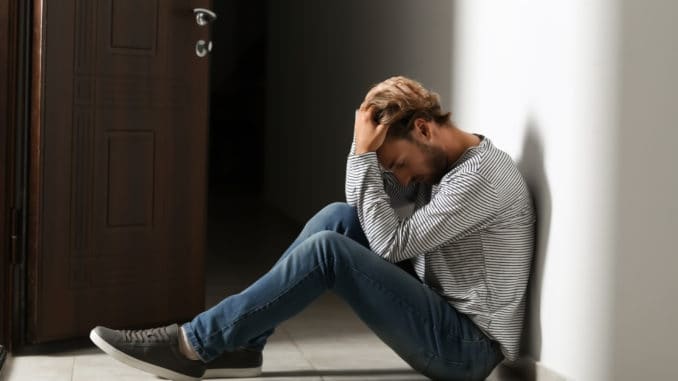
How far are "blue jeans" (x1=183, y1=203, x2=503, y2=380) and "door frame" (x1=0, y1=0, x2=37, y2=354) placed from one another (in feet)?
2.26

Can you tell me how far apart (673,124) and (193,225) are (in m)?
1.57

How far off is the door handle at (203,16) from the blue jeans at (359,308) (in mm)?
980

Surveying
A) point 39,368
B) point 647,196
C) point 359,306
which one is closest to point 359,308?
point 359,306

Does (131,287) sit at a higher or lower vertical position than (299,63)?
lower

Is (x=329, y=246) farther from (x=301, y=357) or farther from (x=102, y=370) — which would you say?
(x=102, y=370)

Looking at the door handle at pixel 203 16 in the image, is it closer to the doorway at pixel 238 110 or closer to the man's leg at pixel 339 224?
the man's leg at pixel 339 224

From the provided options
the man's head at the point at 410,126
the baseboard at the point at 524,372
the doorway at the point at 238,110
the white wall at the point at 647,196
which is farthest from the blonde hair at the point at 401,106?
the doorway at the point at 238,110

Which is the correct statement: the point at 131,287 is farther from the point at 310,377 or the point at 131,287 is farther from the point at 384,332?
the point at 384,332

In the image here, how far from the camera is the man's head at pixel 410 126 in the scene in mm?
2299

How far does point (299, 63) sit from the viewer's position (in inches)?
232

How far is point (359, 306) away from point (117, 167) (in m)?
→ 0.97

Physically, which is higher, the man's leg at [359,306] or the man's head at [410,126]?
the man's head at [410,126]

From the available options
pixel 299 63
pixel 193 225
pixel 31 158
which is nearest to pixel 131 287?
pixel 193 225

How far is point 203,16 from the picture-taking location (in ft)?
9.72
